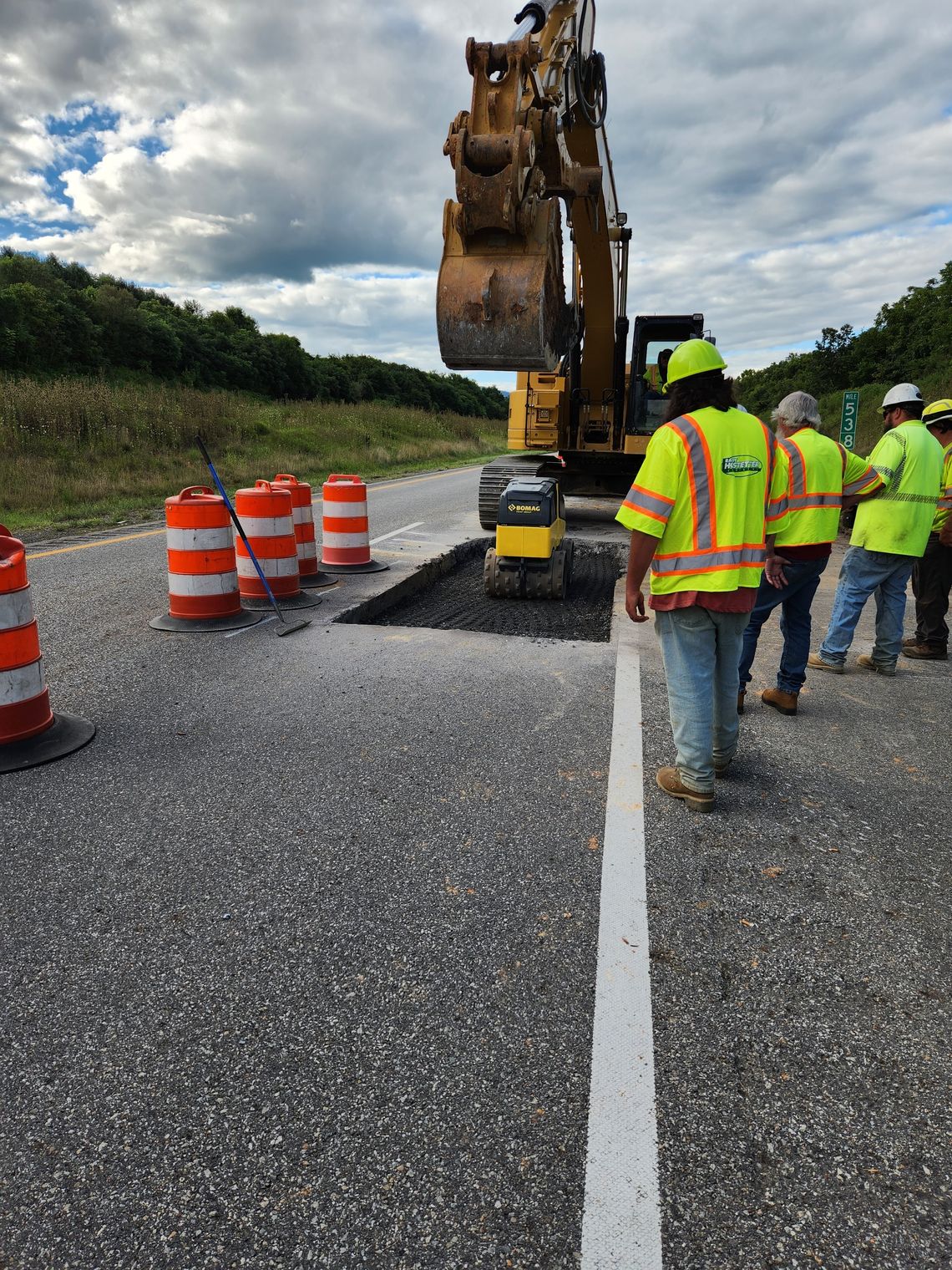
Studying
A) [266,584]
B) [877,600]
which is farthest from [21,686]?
[877,600]

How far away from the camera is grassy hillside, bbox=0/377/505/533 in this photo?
1390 cm

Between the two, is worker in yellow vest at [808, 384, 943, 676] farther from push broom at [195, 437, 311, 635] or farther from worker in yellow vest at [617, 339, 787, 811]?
push broom at [195, 437, 311, 635]

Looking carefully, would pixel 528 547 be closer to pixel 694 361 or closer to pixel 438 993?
pixel 694 361

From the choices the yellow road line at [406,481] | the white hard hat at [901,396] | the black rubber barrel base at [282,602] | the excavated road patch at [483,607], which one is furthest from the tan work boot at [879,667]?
the yellow road line at [406,481]

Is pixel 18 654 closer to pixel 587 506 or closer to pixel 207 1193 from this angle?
pixel 207 1193

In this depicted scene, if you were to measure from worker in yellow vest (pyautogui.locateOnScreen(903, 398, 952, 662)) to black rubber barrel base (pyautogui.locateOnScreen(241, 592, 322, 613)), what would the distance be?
5.30 metres

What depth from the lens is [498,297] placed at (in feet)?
16.5

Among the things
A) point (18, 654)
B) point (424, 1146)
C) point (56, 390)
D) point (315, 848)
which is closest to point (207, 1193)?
point (424, 1146)

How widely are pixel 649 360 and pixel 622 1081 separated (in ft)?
→ 38.9

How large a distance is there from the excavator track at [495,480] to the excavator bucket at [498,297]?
648 cm

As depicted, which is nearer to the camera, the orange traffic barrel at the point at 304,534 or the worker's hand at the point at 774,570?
the worker's hand at the point at 774,570

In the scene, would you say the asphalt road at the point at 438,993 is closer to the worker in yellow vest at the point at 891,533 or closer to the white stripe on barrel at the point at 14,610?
the white stripe on barrel at the point at 14,610

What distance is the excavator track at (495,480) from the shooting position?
469 inches

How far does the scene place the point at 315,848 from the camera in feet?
10.7
